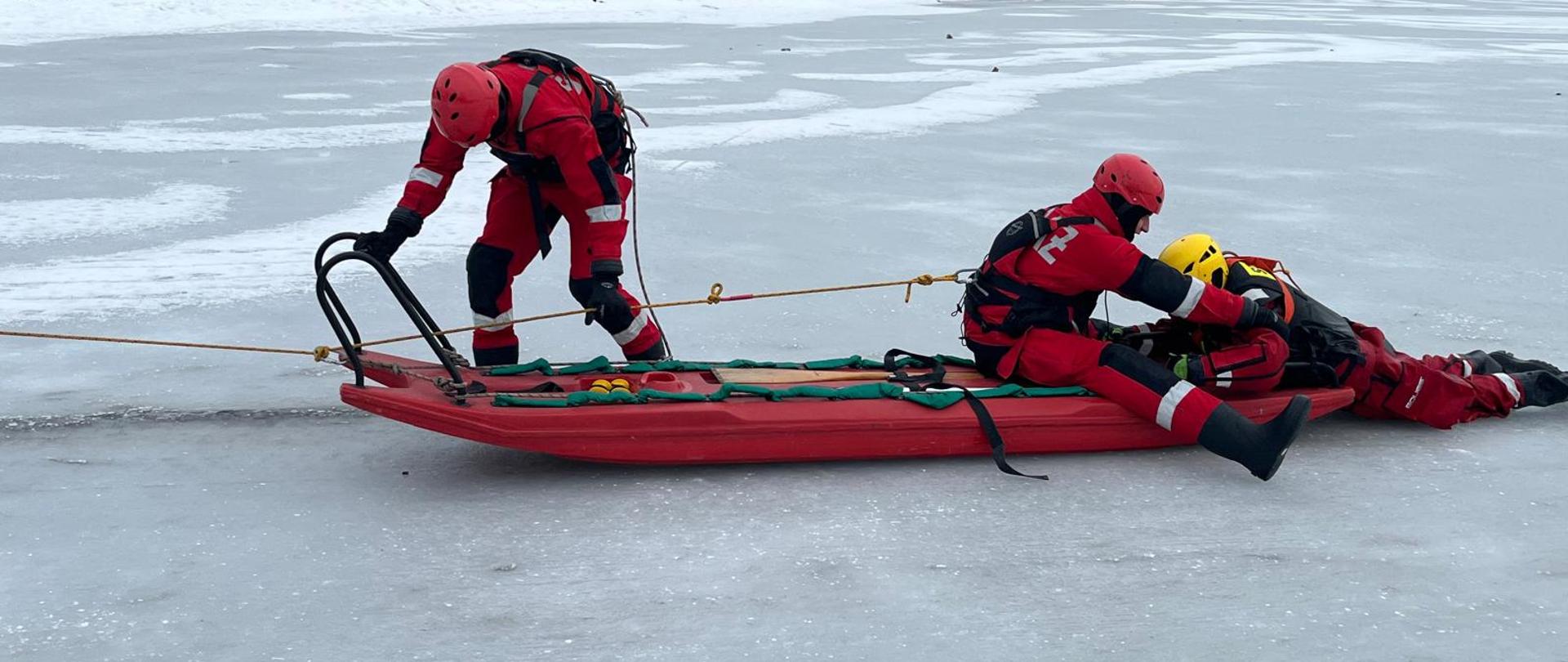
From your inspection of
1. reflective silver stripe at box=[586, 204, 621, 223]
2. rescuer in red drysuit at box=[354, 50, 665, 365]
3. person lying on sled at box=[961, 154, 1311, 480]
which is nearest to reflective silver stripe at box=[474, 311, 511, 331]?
rescuer in red drysuit at box=[354, 50, 665, 365]

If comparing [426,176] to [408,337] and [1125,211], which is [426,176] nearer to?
[408,337]

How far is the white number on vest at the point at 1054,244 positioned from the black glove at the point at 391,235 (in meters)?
1.68

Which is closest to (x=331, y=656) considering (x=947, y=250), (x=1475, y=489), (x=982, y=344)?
(x=982, y=344)

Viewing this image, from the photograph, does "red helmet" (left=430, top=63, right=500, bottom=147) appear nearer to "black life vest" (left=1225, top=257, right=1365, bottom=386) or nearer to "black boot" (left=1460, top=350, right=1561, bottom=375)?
"black life vest" (left=1225, top=257, right=1365, bottom=386)

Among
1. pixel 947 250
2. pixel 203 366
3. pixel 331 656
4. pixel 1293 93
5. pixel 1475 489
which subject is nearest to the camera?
pixel 331 656

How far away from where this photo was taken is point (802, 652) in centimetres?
284

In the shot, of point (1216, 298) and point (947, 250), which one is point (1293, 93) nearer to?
point (947, 250)

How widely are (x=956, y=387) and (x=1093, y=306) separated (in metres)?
0.48

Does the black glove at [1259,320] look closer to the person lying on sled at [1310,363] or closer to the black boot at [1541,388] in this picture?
the person lying on sled at [1310,363]

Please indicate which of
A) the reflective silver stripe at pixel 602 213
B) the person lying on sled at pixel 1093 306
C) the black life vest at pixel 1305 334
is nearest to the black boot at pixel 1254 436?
the person lying on sled at pixel 1093 306

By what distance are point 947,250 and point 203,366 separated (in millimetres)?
3091

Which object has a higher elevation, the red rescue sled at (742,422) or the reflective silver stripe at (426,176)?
the reflective silver stripe at (426,176)

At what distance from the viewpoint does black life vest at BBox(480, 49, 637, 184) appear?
4121 mm

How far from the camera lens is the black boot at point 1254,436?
148 inches
